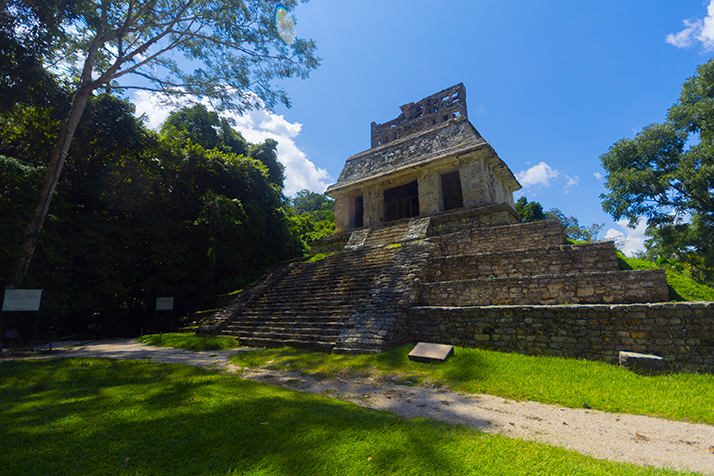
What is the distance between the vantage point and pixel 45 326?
1159cm

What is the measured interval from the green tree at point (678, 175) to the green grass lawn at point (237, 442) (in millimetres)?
17827

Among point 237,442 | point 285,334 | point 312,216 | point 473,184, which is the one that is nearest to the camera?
point 237,442

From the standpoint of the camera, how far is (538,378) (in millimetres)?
4602

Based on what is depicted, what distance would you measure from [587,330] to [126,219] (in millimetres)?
16213

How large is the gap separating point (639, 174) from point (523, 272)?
12564 millimetres

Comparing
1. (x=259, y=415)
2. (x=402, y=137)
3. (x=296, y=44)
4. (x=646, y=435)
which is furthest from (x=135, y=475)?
(x=402, y=137)

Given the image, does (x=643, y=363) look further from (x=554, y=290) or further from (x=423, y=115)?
(x=423, y=115)

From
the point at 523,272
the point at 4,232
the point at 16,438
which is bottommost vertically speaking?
the point at 16,438

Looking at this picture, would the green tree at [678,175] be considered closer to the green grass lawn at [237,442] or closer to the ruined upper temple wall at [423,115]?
the ruined upper temple wall at [423,115]

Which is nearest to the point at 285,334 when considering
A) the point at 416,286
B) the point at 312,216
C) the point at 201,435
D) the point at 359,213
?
the point at 416,286

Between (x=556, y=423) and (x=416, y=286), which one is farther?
(x=416, y=286)

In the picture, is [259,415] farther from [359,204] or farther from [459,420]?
[359,204]

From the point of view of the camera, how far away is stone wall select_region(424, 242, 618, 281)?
7.11 meters

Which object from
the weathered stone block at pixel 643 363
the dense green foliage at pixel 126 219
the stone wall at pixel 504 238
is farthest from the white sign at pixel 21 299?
the weathered stone block at pixel 643 363
